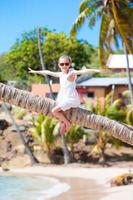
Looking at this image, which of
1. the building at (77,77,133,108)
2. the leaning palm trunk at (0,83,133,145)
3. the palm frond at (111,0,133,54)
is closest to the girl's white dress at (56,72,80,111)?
the leaning palm trunk at (0,83,133,145)

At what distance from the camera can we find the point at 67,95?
579cm

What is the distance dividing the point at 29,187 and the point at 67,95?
17406 mm

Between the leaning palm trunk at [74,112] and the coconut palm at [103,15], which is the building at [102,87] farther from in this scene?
the leaning palm trunk at [74,112]

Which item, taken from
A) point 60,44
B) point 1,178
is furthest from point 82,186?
point 60,44

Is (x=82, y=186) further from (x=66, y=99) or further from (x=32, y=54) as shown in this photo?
(x=32, y=54)

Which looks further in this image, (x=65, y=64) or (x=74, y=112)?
(x=65, y=64)

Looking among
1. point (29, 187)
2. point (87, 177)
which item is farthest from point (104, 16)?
point (29, 187)

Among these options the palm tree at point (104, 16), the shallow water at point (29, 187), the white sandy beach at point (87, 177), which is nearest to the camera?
the white sandy beach at point (87, 177)

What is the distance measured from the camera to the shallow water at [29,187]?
20.4m

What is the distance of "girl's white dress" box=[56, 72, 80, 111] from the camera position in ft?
18.2

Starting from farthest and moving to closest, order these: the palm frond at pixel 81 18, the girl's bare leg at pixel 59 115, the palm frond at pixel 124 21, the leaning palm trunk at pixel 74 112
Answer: the palm frond at pixel 81 18 < the palm frond at pixel 124 21 < the girl's bare leg at pixel 59 115 < the leaning palm trunk at pixel 74 112

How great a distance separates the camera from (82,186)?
73.9 ft

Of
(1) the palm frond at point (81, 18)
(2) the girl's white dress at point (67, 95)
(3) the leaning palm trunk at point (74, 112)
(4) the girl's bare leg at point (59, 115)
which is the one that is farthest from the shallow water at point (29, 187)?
(3) the leaning palm trunk at point (74, 112)

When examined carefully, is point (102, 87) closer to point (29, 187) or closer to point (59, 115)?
point (29, 187)
